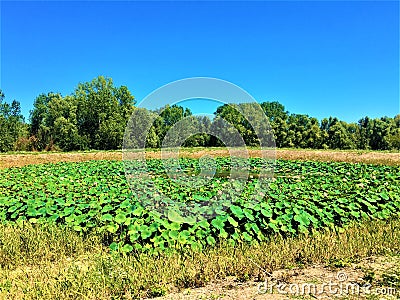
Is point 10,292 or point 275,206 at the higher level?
point 275,206

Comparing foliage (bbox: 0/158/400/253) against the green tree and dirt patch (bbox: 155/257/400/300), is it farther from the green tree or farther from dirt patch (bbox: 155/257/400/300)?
the green tree

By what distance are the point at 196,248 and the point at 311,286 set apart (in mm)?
1712

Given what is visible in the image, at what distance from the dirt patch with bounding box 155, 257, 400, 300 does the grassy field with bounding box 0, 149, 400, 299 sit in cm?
2

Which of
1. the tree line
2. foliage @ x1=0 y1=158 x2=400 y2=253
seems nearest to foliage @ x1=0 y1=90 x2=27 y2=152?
the tree line

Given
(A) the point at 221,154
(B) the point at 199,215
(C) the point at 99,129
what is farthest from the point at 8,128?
(B) the point at 199,215

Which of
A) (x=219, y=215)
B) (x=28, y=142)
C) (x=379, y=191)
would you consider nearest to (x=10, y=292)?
(x=219, y=215)

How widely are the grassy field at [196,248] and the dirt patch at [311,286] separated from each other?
0.02 meters

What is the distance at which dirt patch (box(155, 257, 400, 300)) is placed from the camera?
358 centimetres

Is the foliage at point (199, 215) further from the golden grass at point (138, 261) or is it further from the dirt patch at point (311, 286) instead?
the dirt patch at point (311, 286)

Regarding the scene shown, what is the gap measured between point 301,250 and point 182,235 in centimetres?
179

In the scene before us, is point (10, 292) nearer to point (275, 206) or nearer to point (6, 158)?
point (275, 206)

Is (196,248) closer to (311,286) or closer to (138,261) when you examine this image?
(138,261)

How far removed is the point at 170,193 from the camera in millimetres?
7602

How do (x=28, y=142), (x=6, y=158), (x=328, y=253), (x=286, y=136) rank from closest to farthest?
1. (x=328, y=253)
2. (x=6, y=158)
3. (x=28, y=142)
4. (x=286, y=136)
